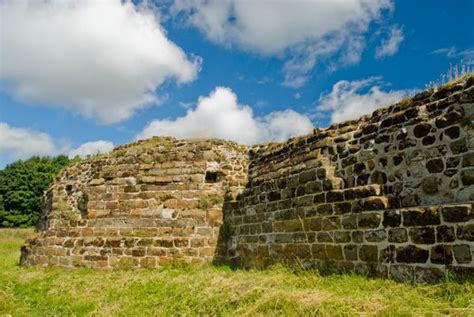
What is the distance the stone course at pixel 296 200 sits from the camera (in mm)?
5922

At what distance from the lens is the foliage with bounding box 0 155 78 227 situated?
41.8 meters

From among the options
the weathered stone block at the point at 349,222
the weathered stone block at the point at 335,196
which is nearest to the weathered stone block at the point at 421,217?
the weathered stone block at the point at 349,222

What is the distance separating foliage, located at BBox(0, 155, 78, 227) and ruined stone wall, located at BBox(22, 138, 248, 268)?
108 feet

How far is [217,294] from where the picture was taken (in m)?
7.09

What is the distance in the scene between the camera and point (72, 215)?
482 inches

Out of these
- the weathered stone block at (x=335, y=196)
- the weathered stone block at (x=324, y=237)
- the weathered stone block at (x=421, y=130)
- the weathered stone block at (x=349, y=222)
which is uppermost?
the weathered stone block at (x=421, y=130)

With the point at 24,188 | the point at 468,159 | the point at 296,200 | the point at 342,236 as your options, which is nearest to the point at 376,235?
the point at 342,236

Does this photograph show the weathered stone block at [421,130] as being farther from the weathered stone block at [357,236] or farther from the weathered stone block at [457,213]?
the weathered stone block at [357,236]

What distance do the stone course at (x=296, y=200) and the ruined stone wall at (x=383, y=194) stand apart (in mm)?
18

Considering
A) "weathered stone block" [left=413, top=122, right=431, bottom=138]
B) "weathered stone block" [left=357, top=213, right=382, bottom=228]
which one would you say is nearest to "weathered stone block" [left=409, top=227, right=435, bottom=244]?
"weathered stone block" [left=357, top=213, right=382, bottom=228]

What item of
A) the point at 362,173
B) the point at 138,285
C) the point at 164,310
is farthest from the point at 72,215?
the point at 362,173

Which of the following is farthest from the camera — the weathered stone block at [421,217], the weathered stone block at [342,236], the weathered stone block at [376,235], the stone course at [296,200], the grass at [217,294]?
the weathered stone block at [342,236]

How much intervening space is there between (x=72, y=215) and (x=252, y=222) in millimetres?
5399

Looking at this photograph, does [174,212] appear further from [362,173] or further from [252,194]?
[362,173]
